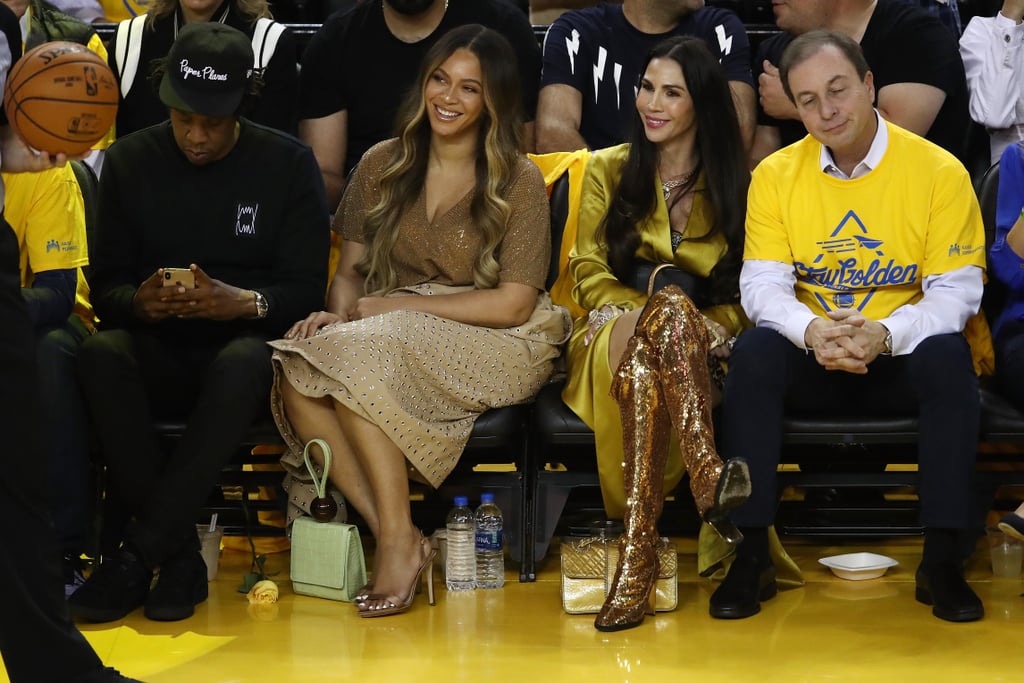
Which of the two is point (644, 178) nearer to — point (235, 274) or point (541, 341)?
point (541, 341)

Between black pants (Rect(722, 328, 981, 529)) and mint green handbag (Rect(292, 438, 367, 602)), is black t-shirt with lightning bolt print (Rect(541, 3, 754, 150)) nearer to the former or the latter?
black pants (Rect(722, 328, 981, 529))

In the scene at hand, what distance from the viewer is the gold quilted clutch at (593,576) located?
3.80 m

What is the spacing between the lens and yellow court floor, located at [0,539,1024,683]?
11.0ft

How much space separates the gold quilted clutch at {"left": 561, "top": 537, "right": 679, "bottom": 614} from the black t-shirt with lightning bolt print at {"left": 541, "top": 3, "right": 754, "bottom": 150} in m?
1.81

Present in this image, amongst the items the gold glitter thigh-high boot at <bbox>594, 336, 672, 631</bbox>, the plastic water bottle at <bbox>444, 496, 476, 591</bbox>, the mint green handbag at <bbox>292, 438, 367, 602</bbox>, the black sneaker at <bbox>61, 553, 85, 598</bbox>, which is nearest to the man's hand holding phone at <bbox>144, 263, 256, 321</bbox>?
the mint green handbag at <bbox>292, 438, 367, 602</bbox>

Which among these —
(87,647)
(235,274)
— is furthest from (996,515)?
(87,647)

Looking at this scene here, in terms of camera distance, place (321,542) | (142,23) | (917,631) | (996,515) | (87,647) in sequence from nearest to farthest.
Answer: (87,647) → (917,631) → (321,542) → (996,515) → (142,23)

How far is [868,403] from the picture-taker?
4000 mm

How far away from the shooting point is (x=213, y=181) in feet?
14.2

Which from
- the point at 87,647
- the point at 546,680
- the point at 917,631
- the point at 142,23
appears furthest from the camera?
the point at 142,23

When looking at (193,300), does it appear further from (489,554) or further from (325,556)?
(489,554)

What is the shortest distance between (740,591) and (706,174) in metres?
1.33

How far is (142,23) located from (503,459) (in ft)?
7.05

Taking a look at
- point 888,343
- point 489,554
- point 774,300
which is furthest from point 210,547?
point 888,343
